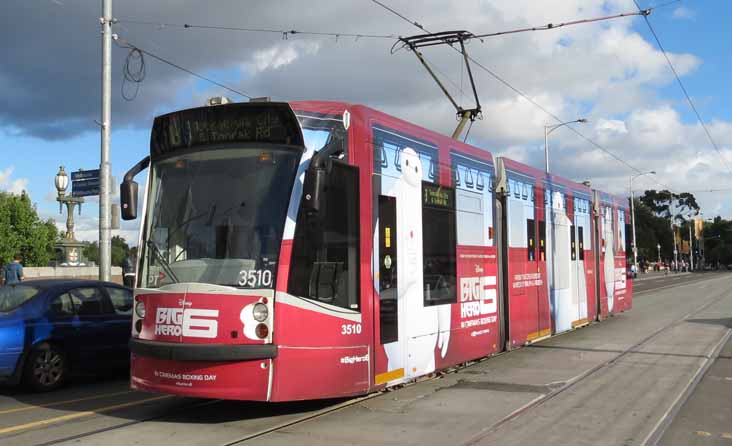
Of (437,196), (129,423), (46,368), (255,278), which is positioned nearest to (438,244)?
(437,196)

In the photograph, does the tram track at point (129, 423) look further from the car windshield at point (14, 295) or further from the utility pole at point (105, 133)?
the utility pole at point (105, 133)

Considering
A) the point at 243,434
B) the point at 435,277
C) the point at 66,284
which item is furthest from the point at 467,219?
the point at 66,284

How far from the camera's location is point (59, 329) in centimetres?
945

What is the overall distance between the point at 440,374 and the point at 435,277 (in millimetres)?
1686

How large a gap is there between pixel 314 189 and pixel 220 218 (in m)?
1.06

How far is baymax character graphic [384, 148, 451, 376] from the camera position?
27.1 ft

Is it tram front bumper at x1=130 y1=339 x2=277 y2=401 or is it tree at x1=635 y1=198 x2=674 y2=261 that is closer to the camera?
tram front bumper at x1=130 y1=339 x2=277 y2=401

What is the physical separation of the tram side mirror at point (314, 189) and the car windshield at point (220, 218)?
0.28 metres

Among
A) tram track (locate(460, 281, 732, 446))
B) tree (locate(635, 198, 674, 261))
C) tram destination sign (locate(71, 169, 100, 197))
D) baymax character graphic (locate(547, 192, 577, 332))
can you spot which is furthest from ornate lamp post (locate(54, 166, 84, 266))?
tree (locate(635, 198, 674, 261))

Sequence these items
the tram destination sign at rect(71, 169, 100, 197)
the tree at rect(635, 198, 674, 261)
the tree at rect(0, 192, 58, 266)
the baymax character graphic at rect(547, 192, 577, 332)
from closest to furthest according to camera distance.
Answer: the baymax character graphic at rect(547, 192, 577, 332)
the tram destination sign at rect(71, 169, 100, 197)
the tree at rect(0, 192, 58, 266)
the tree at rect(635, 198, 674, 261)

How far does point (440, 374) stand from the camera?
9953mm

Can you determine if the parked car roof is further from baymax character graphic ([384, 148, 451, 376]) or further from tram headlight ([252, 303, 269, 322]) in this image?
baymax character graphic ([384, 148, 451, 376])

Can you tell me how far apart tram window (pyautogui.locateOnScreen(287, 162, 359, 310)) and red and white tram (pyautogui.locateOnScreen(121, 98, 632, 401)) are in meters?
0.02

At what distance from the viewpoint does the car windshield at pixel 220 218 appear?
670 cm
